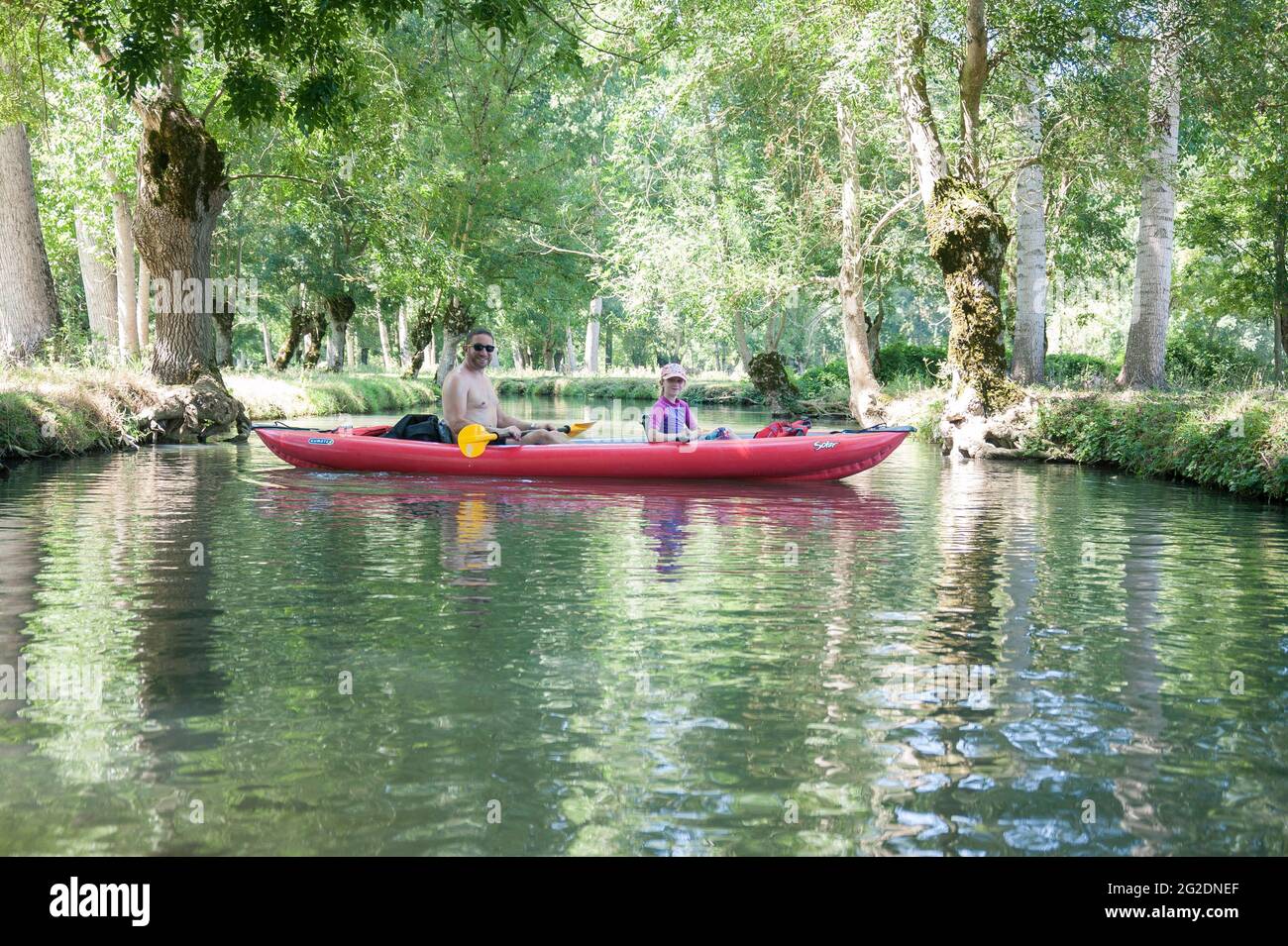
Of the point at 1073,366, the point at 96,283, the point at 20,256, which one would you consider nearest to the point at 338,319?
the point at 96,283

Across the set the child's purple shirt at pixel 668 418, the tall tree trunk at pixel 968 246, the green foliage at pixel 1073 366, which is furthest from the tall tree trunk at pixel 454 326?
the child's purple shirt at pixel 668 418

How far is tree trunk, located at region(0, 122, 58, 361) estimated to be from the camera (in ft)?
60.1

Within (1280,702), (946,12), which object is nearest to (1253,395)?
(946,12)

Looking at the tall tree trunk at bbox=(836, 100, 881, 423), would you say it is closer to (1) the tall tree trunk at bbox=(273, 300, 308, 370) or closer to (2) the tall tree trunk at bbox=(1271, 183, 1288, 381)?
(2) the tall tree trunk at bbox=(1271, 183, 1288, 381)

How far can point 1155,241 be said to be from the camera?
17172 millimetres

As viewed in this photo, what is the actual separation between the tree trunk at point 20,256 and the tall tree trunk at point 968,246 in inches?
501

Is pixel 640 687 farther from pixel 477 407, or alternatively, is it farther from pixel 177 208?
pixel 177 208

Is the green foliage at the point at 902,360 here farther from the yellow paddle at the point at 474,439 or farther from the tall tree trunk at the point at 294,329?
the yellow paddle at the point at 474,439

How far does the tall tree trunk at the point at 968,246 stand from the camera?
57.2ft

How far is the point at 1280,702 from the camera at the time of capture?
4953 mm

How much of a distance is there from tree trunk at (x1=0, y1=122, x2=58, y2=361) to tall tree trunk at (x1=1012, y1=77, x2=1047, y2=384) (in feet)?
48.2
